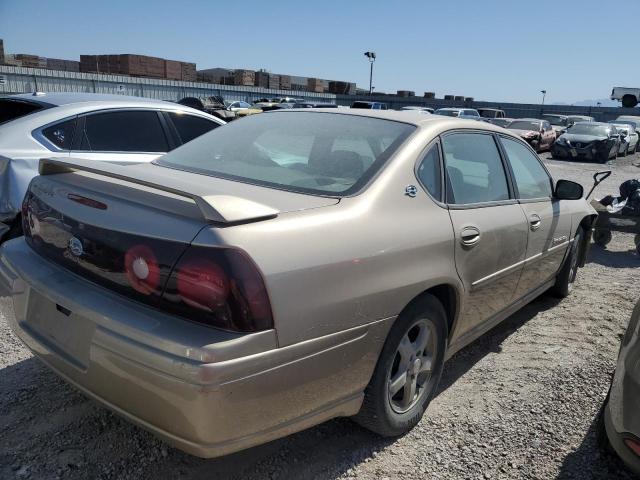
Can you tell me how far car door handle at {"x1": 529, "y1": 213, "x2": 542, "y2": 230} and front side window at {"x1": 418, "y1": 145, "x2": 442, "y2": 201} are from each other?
3.56 feet

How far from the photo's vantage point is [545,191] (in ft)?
13.0

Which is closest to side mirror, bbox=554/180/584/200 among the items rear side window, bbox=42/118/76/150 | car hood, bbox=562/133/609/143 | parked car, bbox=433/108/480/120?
rear side window, bbox=42/118/76/150

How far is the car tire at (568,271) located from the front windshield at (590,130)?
60.0ft

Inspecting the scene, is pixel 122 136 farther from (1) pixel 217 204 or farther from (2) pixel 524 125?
(2) pixel 524 125

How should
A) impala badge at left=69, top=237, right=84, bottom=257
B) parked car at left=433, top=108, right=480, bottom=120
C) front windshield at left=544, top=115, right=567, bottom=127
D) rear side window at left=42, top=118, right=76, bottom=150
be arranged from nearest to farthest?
impala badge at left=69, top=237, right=84, bottom=257 → rear side window at left=42, top=118, right=76, bottom=150 → parked car at left=433, top=108, right=480, bottom=120 → front windshield at left=544, top=115, right=567, bottom=127

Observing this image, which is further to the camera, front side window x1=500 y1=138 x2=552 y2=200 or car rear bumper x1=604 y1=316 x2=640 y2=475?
front side window x1=500 y1=138 x2=552 y2=200

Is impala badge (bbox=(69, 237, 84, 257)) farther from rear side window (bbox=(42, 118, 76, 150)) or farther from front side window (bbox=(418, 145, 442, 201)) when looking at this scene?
rear side window (bbox=(42, 118, 76, 150))

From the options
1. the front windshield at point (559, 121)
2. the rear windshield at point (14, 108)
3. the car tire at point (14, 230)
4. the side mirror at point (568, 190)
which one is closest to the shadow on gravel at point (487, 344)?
the side mirror at point (568, 190)

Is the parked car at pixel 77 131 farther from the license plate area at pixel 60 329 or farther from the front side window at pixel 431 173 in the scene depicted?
the front side window at pixel 431 173

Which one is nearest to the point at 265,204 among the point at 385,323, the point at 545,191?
the point at 385,323

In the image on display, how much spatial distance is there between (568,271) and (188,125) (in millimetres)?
3992

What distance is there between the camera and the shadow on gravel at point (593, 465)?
2.44 meters

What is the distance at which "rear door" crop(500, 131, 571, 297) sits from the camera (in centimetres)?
353

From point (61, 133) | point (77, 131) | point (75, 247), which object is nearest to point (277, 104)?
point (77, 131)
